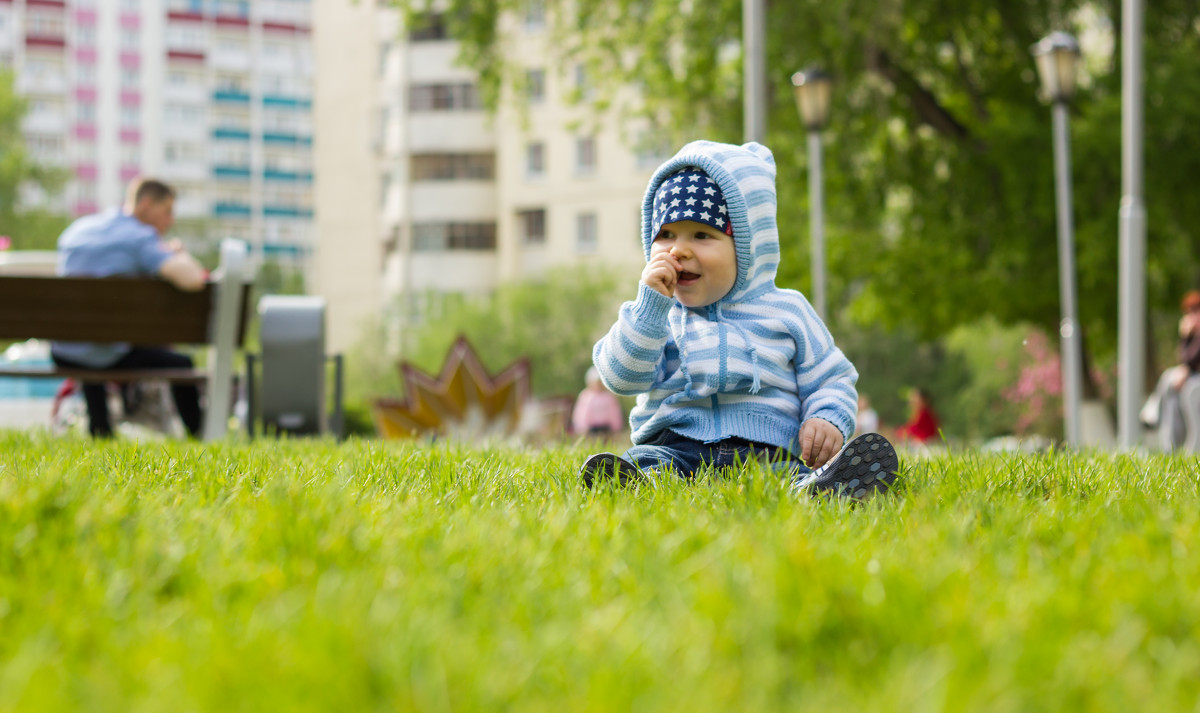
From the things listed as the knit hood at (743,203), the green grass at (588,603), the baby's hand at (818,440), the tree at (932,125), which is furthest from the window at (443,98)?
the green grass at (588,603)

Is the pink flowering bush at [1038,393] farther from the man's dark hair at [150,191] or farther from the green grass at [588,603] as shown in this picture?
the green grass at [588,603]

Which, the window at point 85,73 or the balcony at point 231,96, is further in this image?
the balcony at point 231,96

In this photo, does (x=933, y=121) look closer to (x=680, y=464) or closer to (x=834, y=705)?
(x=680, y=464)

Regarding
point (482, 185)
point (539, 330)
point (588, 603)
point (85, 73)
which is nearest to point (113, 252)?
point (588, 603)

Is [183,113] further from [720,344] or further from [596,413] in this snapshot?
[720,344]

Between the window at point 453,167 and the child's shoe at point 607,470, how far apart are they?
53.9 meters

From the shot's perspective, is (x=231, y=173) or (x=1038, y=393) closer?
(x=1038, y=393)

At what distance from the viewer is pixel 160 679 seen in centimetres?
141

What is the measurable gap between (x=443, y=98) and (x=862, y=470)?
55002 mm

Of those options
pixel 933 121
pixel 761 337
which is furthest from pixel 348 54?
pixel 761 337

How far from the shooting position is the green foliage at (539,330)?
48.4m

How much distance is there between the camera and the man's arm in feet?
24.0

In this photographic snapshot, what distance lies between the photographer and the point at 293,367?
7.80 meters

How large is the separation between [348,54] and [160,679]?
65.0 meters
